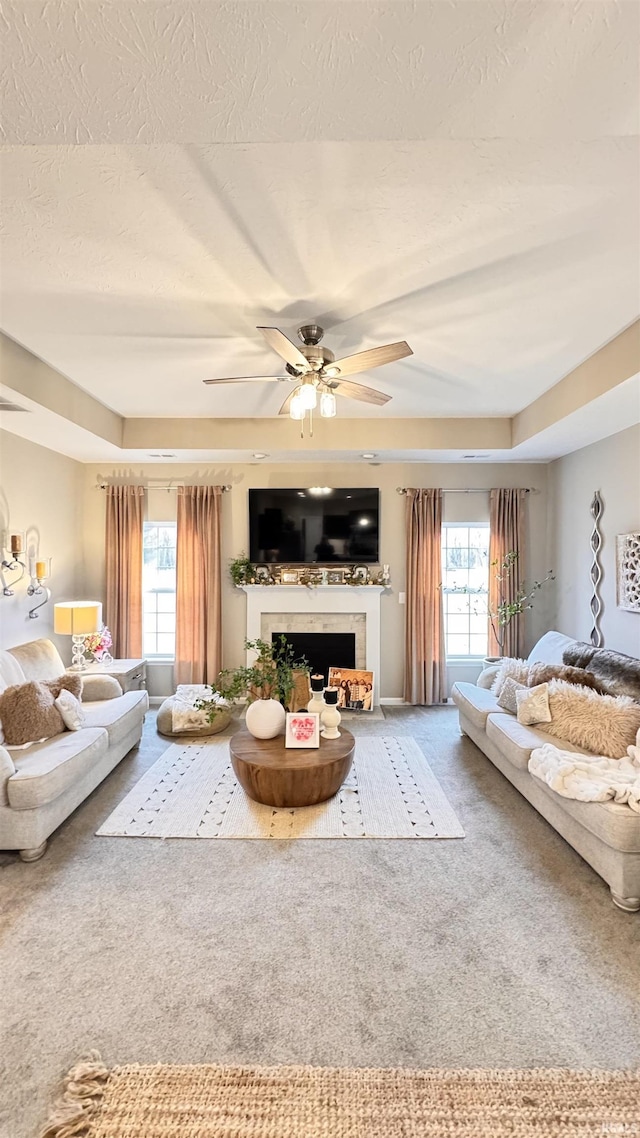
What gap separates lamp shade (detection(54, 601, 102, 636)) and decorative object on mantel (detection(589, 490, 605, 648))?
445 centimetres

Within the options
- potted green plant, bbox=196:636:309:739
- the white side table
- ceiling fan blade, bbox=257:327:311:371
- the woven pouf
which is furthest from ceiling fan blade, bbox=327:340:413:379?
the white side table

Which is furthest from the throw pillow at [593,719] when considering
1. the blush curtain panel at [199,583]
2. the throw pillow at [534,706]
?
the blush curtain panel at [199,583]

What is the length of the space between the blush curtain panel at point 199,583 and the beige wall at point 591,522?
3532 millimetres

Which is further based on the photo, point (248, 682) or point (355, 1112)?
point (248, 682)

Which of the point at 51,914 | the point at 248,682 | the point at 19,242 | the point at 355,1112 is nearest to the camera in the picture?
the point at 355,1112

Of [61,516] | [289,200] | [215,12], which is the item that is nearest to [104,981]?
[215,12]

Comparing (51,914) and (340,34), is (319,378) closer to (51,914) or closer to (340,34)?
(340,34)

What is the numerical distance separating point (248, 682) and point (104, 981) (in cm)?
178

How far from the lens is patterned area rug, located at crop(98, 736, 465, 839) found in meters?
2.84

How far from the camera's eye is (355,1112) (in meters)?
1.42

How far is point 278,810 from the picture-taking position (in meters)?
3.06

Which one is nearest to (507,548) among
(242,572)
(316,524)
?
(316,524)

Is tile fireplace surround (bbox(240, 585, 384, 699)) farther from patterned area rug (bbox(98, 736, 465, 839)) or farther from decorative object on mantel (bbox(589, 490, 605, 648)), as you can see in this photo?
decorative object on mantel (bbox(589, 490, 605, 648))

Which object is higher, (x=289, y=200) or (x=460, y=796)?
(x=289, y=200)
